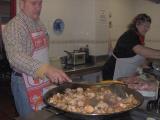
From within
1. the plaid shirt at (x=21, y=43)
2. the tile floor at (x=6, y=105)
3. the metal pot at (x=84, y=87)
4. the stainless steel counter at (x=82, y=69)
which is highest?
the plaid shirt at (x=21, y=43)

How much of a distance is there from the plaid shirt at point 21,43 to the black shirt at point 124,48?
33.8 inches

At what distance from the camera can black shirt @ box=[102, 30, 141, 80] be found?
7.06 feet

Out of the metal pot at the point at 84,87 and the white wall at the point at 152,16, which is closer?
the metal pot at the point at 84,87

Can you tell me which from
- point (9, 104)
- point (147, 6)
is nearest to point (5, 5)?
point (9, 104)

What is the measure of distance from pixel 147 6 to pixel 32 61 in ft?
9.76

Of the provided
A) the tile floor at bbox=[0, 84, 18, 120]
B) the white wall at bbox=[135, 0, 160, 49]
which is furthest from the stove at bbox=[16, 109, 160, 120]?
the white wall at bbox=[135, 0, 160, 49]

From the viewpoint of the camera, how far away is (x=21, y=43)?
51.4 inches

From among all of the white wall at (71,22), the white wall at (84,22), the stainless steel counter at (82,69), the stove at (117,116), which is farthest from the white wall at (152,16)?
the stove at (117,116)

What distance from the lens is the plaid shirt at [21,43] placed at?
3.75ft

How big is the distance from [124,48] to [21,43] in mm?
1116

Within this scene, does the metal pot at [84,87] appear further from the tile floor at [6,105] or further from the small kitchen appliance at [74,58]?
the small kitchen appliance at [74,58]

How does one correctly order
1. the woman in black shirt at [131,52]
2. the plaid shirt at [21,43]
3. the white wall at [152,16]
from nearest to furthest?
the plaid shirt at [21,43]
the woman in black shirt at [131,52]
the white wall at [152,16]

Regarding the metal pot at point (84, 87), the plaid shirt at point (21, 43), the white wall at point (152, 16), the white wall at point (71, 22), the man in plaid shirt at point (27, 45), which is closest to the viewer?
the metal pot at point (84, 87)

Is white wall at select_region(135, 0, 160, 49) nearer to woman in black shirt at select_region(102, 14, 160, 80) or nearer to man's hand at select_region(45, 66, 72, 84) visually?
woman in black shirt at select_region(102, 14, 160, 80)
